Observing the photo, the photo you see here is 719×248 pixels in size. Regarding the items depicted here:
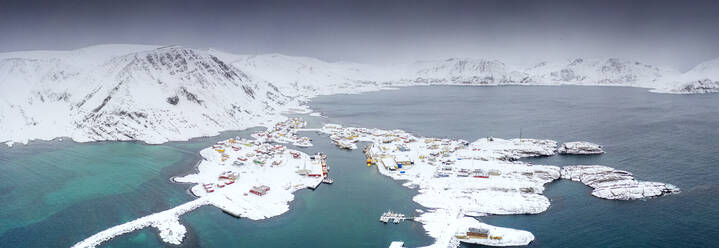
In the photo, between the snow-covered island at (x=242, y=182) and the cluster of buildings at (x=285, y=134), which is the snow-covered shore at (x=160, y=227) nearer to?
the snow-covered island at (x=242, y=182)

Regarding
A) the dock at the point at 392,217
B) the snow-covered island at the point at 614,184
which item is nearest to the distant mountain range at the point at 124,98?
the dock at the point at 392,217

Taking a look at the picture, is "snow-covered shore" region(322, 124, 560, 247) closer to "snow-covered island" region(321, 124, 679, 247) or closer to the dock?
"snow-covered island" region(321, 124, 679, 247)

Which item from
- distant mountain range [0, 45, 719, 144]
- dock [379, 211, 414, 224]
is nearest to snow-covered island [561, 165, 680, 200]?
dock [379, 211, 414, 224]

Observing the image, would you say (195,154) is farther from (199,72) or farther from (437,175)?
(199,72)

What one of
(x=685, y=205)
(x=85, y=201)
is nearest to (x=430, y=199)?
(x=685, y=205)

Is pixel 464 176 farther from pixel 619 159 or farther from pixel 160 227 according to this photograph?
pixel 160 227
